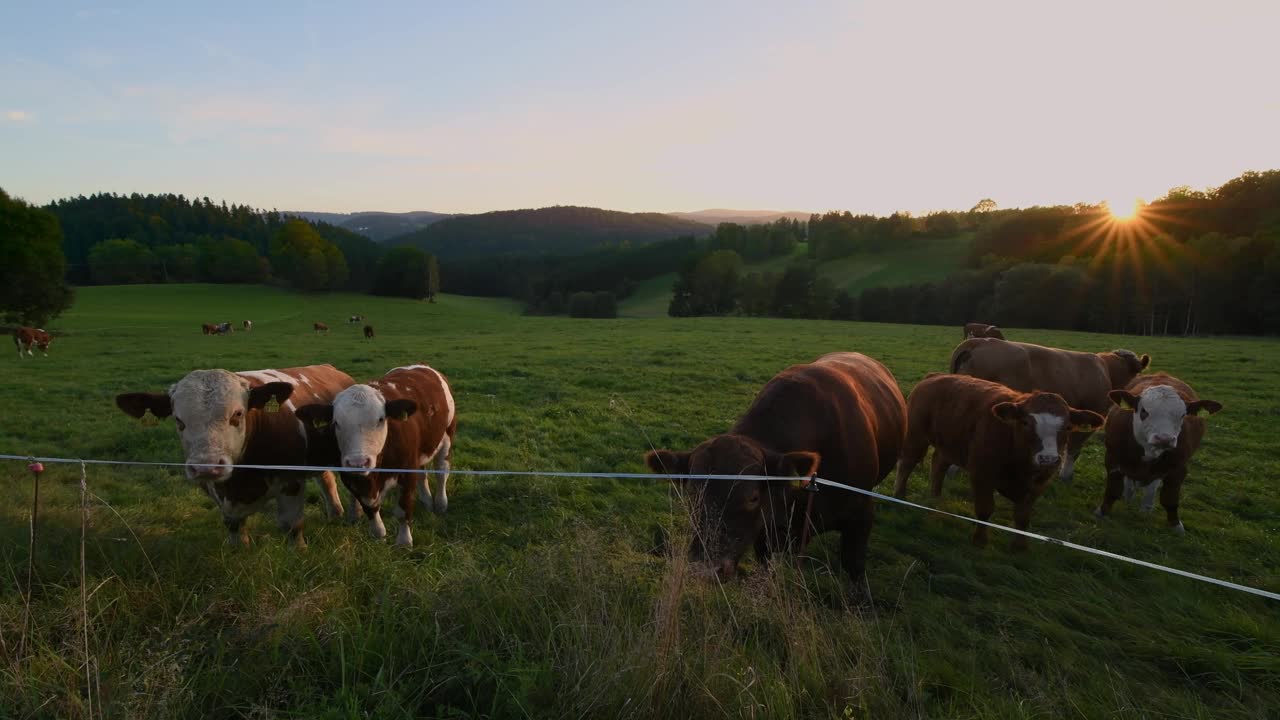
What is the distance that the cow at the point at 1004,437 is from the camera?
19.4 ft

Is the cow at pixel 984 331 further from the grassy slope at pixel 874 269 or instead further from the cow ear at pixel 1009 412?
the grassy slope at pixel 874 269

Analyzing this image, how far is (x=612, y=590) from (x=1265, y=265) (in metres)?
53.1

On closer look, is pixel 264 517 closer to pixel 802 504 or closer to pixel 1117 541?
pixel 802 504

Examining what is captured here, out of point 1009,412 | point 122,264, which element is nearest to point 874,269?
point 1009,412

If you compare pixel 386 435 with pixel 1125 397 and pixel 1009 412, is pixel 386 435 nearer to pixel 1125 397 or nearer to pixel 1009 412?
pixel 1009 412

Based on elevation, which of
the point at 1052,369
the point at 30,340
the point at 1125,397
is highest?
the point at 1125,397

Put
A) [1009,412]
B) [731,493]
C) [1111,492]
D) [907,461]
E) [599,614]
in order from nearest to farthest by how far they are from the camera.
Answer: [599,614] → [731,493] → [1009,412] → [1111,492] → [907,461]

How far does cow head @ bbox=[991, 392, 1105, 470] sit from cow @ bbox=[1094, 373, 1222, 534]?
1314 mm

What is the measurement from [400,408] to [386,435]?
1.02 feet

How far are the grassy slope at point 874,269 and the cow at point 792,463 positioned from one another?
6521 cm

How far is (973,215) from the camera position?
108 m

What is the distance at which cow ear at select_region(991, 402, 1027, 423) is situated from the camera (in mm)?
5973

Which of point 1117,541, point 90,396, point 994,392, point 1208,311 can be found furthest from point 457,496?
point 1208,311

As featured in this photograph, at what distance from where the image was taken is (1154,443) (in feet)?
21.8
